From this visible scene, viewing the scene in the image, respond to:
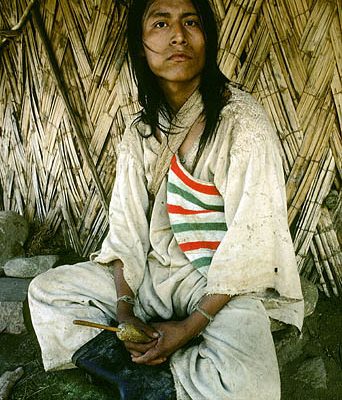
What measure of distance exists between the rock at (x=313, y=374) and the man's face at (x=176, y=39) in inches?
54.0

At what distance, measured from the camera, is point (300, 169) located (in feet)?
9.03

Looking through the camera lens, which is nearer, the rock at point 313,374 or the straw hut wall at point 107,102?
the rock at point 313,374

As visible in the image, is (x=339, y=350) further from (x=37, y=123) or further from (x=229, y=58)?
(x=37, y=123)

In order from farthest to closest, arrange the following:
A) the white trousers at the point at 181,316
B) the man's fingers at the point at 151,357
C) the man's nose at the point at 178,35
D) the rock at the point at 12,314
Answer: the rock at the point at 12,314 < the man's nose at the point at 178,35 < the man's fingers at the point at 151,357 < the white trousers at the point at 181,316

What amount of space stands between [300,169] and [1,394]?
1723mm

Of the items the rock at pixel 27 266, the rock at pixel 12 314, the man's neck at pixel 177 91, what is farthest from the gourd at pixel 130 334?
the rock at pixel 27 266

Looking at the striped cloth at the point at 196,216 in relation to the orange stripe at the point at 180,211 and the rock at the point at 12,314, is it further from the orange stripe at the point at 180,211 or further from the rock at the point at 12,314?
the rock at the point at 12,314

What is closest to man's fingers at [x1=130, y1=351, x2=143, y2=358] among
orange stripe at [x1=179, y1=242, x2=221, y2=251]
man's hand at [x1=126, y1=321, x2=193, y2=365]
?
man's hand at [x1=126, y1=321, x2=193, y2=365]

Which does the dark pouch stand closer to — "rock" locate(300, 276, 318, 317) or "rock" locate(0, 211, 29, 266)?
"rock" locate(300, 276, 318, 317)

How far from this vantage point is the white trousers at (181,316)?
1.60 m

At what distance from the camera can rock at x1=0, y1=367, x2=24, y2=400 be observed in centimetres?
197

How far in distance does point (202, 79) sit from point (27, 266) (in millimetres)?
1875

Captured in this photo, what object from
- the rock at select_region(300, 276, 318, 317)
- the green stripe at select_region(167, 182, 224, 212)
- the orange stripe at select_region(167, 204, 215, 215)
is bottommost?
the rock at select_region(300, 276, 318, 317)

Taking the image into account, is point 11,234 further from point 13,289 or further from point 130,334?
point 130,334
